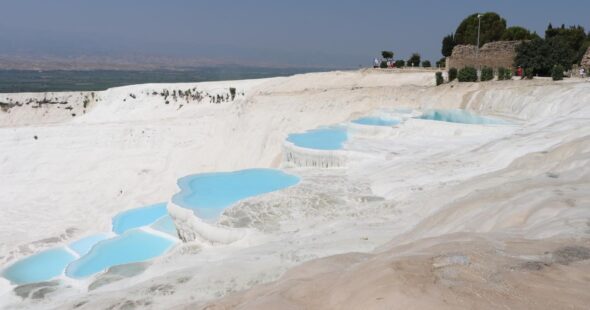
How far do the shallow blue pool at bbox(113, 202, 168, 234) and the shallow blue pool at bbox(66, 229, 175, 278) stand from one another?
1511 millimetres

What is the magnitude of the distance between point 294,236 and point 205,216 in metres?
1.96

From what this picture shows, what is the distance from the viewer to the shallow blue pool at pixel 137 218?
12.0 metres

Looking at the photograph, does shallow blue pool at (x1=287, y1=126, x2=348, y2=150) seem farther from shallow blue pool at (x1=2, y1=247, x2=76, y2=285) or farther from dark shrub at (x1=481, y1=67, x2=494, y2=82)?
dark shrub at (x1=481, y1=67, x2=494, y2=82)

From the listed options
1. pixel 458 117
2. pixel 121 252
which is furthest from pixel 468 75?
pixel 121 252

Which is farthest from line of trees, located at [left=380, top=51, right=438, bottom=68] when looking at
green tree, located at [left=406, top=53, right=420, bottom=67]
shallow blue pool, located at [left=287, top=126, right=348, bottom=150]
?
shallow blue pool, located at [left=287, top=126, right=348, bottom=150]

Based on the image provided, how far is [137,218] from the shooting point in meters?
12.6

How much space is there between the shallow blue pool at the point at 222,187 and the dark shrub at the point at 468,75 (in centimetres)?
1168

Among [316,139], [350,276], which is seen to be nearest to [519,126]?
[316,139]

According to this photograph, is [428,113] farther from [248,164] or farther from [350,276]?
[350,276]

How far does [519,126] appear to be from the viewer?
1391cm

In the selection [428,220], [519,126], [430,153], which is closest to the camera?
[428,220]

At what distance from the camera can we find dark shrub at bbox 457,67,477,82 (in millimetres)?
20891

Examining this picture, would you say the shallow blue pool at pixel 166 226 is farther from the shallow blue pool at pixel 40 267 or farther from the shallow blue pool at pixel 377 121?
the shallow blue pool at pixel 377 121

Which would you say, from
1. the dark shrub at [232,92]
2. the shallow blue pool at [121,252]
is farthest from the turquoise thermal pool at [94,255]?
the dark shrub at [232,92]
